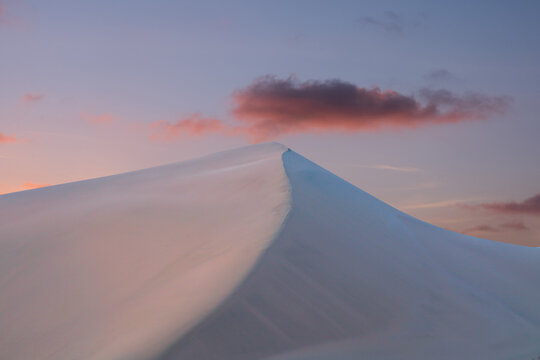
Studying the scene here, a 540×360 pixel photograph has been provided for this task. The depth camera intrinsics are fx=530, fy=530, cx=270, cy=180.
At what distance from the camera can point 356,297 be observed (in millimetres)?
10133

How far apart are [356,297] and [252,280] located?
2154mm

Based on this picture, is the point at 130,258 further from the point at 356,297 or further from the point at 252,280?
the point at 356,297

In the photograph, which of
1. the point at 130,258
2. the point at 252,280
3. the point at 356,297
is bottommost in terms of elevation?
the point at 356,297

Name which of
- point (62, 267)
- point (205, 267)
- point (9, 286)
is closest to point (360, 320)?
point (205, 267)

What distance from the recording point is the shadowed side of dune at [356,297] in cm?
858

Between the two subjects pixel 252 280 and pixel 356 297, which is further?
pixel 356 297

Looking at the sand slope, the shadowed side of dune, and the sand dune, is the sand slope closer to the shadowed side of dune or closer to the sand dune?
the sand dune

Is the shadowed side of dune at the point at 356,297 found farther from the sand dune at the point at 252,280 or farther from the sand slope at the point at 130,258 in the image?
the sand slope at the point at 130,258

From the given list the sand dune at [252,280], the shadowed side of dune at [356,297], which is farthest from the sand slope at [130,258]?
the shadowed side of dune at [356,297]

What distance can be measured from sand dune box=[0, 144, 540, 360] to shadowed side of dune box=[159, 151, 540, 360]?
3 cm

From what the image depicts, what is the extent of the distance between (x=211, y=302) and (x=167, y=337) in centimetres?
98

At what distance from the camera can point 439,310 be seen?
36.1 ft

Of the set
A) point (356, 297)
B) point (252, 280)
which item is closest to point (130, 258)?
point (252, 280)

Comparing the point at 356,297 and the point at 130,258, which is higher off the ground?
the point at 130,258
